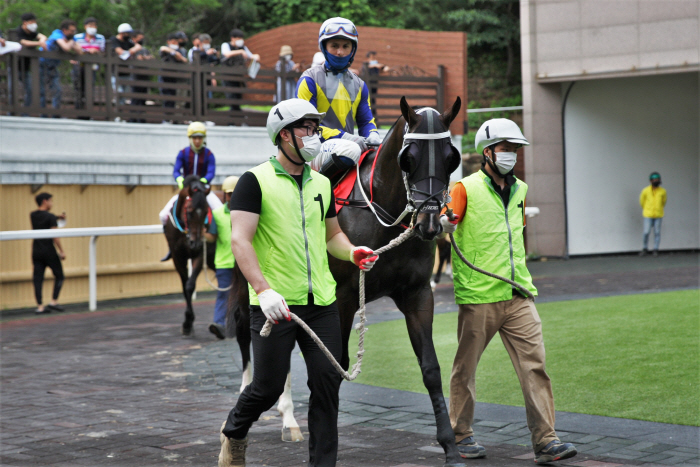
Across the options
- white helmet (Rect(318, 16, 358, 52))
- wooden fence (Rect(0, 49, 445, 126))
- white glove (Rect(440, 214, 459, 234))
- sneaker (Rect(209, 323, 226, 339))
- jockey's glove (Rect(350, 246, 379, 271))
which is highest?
wooden fence (Rect(0, 49, 445, 126))

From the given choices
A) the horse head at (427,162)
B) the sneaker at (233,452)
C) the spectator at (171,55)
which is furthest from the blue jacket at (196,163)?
the sneaker at (233,452)

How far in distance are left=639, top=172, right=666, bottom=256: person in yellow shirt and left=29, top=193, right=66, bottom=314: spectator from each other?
14.7 meters

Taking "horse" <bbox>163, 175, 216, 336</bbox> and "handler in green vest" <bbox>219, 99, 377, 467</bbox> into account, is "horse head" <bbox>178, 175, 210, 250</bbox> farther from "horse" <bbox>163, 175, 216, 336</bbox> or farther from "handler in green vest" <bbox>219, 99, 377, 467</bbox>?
"handler in green vest" <bbox>219, 99, 377, 467</bbox>

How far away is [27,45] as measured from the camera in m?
14.5

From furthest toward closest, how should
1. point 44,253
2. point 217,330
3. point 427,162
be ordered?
1. point 44,253
2. point 217,330
3. point 427,162

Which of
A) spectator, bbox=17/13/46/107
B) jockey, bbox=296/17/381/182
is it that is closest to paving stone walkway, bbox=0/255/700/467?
jockey, bbox=296/17/381/182

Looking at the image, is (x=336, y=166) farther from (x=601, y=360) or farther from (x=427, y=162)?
(x=601, y=360)

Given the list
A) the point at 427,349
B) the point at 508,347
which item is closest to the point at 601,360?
the point at 508,347

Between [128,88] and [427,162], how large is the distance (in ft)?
41.1

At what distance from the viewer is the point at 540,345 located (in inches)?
218

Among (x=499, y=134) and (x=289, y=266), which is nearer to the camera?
(x=289, y=266)

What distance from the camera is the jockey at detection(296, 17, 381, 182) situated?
6305 mm

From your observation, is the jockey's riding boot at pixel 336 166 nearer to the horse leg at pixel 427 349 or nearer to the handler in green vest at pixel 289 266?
the horse leg at pixel 427 349

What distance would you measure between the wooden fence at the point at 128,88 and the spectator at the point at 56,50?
18 mm
